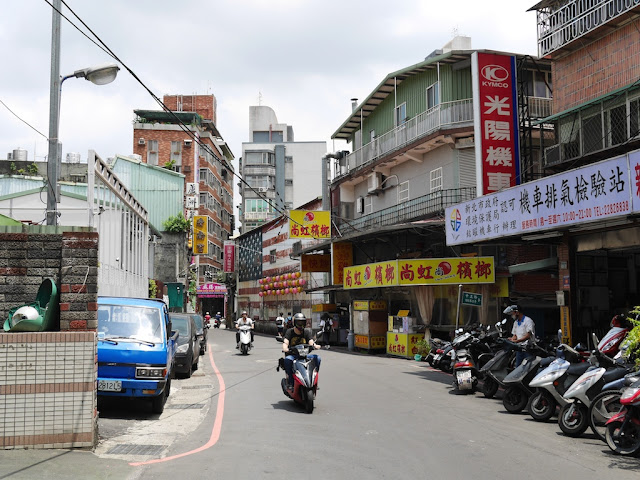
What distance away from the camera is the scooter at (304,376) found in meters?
11.2

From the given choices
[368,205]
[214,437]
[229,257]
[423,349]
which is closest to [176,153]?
[229,257]

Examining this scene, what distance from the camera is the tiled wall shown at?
746 centimetres

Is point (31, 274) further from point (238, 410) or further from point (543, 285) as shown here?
point (543, 285)

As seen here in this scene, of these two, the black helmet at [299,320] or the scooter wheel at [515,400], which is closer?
the scooter wheel at [515,400]

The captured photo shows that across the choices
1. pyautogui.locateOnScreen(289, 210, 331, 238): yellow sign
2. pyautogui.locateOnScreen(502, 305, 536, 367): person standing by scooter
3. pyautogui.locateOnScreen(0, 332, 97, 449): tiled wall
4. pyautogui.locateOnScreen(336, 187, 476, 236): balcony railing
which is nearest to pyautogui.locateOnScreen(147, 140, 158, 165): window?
pyautogui.locateOnScreen(336, 187, 476, 236): balcony railing

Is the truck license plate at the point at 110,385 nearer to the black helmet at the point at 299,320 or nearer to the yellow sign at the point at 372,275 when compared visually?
the black helmet at the point at 299,320

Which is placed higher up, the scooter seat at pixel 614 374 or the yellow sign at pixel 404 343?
the scooter seat at pixel 614 374

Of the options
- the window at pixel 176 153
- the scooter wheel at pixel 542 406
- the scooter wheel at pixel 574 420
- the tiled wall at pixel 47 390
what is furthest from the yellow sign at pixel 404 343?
the window at pixel 176 153

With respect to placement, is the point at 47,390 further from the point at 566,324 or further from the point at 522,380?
the point at 566,324

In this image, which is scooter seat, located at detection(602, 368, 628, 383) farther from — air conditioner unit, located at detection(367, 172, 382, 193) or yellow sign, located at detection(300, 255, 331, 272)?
yellow sign, located at detection(300, 255, 331, 272)

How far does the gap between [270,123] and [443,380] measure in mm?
74140

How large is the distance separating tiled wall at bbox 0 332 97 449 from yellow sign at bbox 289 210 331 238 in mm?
23586

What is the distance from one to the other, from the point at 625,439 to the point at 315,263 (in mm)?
30302

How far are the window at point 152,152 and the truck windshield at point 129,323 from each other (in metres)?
58.0
